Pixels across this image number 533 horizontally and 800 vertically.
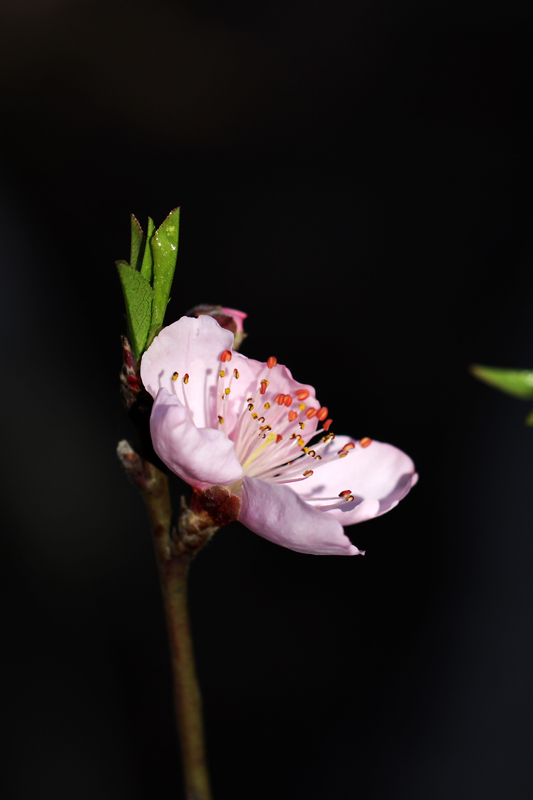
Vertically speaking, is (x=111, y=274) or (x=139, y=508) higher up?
(x=111, y=274)

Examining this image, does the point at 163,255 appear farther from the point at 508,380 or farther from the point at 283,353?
the point at 283,353

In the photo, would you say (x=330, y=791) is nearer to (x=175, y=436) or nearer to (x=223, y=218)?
(x=175, y=436)

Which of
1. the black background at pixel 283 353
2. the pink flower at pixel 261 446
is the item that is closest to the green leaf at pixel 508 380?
the pink flower at pixel 261 446

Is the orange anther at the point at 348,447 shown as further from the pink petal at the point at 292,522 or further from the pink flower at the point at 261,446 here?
the pink petal at the point at 292,522

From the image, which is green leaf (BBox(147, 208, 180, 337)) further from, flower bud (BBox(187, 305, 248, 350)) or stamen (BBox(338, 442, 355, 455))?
stamen (BBox(338, 442, 355, 455))

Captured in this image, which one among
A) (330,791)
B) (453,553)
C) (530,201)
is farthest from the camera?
(530,201)

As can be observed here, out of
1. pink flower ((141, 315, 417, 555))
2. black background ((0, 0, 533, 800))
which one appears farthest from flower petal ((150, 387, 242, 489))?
black background ((0, 0, 533, 800))

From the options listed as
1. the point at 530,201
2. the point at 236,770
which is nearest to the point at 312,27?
the point at 530,201
